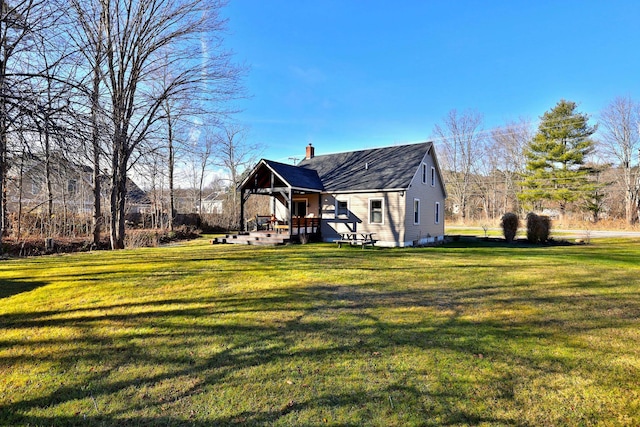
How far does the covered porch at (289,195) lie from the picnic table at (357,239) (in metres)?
1.88

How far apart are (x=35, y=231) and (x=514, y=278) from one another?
71.0 feet

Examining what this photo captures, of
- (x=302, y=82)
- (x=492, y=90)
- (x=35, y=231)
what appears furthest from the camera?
(x=492, y=90)

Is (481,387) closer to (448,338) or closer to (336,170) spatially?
(448,338)

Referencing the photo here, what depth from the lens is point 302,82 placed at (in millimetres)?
23766

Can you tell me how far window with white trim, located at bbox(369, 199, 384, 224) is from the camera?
1675cm

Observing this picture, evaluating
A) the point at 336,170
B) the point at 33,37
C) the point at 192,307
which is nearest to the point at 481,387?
the point at 192,307

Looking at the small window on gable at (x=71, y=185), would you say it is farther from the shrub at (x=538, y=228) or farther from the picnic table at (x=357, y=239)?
the shrub at (x=538, y=228)

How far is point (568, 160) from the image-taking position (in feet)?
113

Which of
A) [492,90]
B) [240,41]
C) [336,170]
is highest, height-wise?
[492,90]

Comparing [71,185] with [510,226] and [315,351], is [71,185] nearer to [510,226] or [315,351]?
[315,351]

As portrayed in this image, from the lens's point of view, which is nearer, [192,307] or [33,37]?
[192,307]

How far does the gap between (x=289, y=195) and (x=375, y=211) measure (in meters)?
4.53

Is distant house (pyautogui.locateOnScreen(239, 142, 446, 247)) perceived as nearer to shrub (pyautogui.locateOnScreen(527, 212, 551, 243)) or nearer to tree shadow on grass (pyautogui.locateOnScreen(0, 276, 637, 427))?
shrub (pyautogui.locateOnScreen(527, 212, 551, 243))

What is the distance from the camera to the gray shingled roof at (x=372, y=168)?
55.5ft
